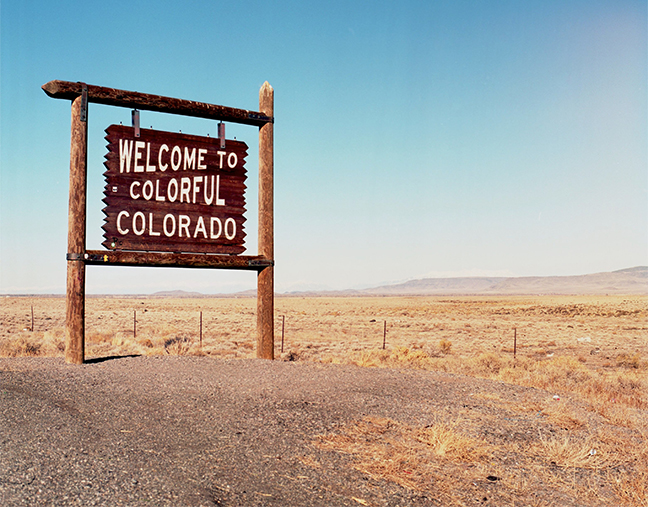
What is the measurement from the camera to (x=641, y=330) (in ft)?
122

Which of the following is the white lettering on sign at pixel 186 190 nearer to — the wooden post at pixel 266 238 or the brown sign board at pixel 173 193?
the brown sign board at pixel 173 193

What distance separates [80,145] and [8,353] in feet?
25.9

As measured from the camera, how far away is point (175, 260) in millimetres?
10391

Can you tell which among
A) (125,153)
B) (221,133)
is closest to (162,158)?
(125,153)

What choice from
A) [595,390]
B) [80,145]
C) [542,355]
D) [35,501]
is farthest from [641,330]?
[35,501]

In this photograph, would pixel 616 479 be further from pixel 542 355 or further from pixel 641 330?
pixel 641 330

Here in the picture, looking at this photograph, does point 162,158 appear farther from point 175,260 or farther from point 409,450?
point 409,450

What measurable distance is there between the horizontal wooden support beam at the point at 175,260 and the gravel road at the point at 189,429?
1932mm

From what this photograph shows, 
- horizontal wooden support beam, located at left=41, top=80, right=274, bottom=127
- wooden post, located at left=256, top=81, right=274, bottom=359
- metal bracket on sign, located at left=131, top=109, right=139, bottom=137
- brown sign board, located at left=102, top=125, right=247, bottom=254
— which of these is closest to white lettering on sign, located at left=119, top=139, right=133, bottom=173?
brown sign board, located at left=102, top=125, right=247, bottom=254

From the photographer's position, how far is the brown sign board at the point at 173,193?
10078 millimetres

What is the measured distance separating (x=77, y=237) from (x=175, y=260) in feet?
6.05

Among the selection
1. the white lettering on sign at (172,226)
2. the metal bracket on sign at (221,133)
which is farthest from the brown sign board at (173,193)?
the metal bracket on sign at (221,133)

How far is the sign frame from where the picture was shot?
9.66 metres

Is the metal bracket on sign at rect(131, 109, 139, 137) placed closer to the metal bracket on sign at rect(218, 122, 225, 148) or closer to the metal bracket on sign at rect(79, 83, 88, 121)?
the metal bracket on sign at rect(79, 83, 88, 121)
